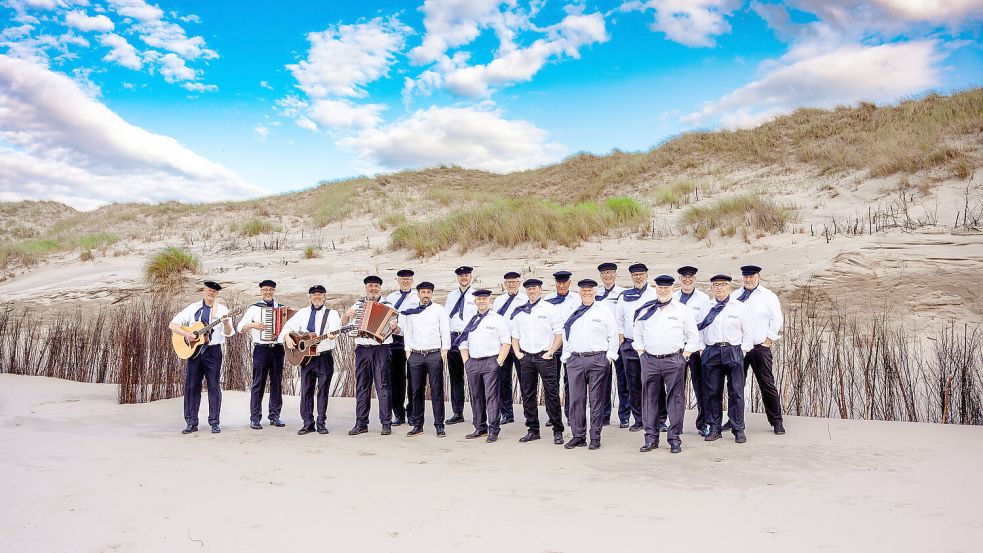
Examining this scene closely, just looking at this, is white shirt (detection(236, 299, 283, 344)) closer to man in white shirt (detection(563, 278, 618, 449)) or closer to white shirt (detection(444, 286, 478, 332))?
white shirt (detection(444, 286, 478, 332))

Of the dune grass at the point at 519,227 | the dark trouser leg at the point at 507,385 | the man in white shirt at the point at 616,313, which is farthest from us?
the dune grass at the point at 519,227

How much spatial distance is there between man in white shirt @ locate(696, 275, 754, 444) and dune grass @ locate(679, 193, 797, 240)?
741 centimetres

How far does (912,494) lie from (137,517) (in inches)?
232

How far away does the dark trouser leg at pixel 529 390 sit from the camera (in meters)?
7.61

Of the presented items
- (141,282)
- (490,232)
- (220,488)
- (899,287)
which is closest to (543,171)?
(490,232)

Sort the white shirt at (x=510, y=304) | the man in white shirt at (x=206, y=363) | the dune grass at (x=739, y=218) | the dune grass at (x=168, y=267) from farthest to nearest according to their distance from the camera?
the dune grass at (x=168, y=267) < the dune grass at (x=739, y=218) < the white shirt at (x=510, y=304) < the man in white shirt at (x=206, y=363)

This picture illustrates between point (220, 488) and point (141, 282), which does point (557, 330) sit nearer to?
point (220, 488)

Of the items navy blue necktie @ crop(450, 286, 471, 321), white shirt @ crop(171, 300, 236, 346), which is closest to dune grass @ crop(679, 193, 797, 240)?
navy blue necktie @ crop(450, 286, 471, 321)

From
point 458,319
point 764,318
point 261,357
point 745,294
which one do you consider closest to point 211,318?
point 261,357

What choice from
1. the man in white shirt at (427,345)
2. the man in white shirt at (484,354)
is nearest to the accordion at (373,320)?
the man in white shirt at (427,345)

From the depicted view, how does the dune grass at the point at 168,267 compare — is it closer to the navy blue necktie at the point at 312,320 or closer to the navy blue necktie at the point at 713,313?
the navy blue necktie at the point at 312,320

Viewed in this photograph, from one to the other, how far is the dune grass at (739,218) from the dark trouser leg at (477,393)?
8.53 meters

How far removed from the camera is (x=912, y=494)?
5.20m

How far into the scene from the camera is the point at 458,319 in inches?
339
